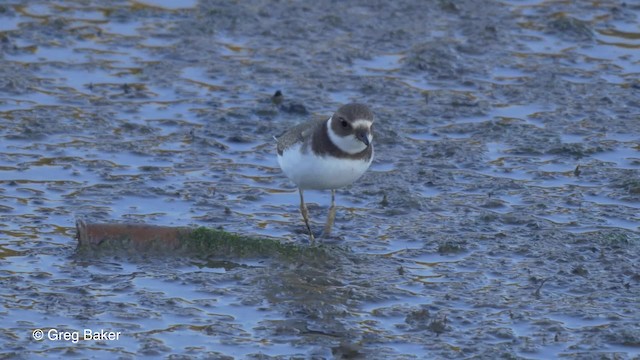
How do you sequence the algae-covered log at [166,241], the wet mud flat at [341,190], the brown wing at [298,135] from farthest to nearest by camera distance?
the brown wing at [298,135]
the algae-covered log at [166,241]
the wet mud flat at [341,190]

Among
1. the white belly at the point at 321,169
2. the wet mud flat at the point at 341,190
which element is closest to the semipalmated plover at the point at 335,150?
the white belly at the point at 321,169

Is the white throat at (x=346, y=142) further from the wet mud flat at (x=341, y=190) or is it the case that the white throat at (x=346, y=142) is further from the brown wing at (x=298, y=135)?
the wet mud flat at (x=341, y=190)

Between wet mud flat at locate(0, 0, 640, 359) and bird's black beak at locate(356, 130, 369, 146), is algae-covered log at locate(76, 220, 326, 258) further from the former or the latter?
bird's black beak at locate(356, 130, 369, 146)

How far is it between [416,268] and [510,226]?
3.36ft

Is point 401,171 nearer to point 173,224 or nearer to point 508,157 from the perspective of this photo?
point 508,157

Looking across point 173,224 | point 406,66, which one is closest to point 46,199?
point 173,224

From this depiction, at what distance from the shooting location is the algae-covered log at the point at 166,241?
27.3 feet

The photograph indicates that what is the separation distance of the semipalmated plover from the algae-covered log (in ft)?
1.72

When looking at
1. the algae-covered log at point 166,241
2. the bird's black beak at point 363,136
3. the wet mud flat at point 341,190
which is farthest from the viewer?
the bird's black beak at point 363,136

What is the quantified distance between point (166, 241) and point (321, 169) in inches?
44.7

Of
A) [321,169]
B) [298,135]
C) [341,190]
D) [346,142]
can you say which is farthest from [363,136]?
[341,190]

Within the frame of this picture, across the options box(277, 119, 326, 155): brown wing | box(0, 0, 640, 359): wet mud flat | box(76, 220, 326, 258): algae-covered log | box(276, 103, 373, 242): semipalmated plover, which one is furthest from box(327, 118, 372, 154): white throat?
box(76, 220, 326, 258): algae-covered log

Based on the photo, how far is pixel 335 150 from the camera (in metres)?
8.55

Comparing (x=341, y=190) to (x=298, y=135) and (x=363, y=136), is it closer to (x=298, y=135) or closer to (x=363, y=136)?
(x=298, y=135)
